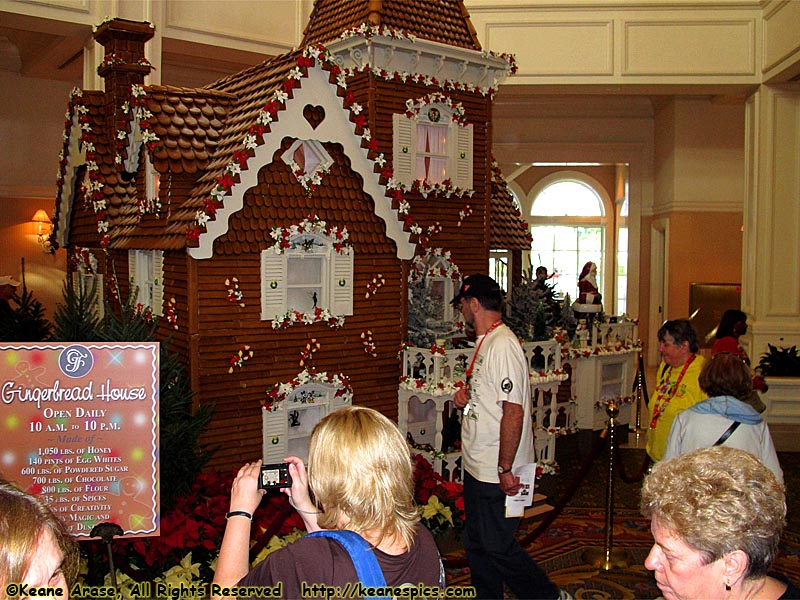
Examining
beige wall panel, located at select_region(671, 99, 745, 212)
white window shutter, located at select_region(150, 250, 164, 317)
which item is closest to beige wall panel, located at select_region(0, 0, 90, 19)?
white window shutter, located at select_region(150, 250, 164, 317)

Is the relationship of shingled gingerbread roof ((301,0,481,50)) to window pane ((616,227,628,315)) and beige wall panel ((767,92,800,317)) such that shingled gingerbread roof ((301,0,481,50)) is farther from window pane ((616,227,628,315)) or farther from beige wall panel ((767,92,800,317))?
window pane ((616,227,628,315))

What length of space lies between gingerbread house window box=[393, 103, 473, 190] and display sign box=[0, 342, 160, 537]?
4.41 meters

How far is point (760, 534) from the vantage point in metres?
2.06

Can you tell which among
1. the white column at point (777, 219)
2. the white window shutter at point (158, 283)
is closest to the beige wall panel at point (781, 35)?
the white column at point (777, 219)

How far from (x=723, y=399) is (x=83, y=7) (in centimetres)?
826

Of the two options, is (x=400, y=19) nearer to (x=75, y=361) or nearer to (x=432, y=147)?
(x=432, y=147)

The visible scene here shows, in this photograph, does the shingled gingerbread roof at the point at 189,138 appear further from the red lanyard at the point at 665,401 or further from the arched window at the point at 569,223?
the arched window at the point at 569,223

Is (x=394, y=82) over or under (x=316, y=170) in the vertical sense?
over

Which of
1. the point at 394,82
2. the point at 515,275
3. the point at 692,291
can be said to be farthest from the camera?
the point at 692,291

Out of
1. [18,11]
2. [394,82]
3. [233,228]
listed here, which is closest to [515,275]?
[394,82]

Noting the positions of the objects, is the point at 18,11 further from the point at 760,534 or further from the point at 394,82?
the point at 760,534

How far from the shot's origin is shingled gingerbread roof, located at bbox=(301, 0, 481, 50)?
295 inches

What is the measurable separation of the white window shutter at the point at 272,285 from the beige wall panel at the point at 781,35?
7.54 meters

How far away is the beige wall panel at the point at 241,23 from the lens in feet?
32.3
